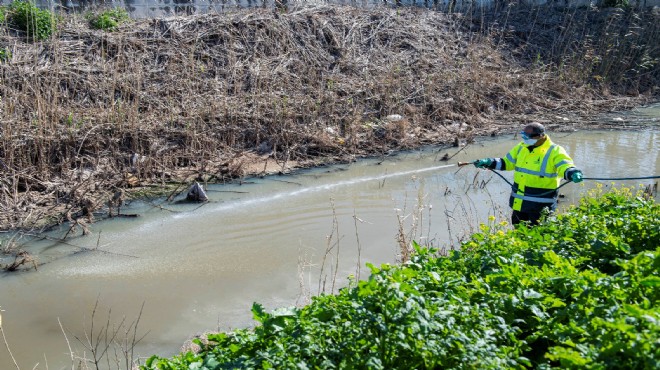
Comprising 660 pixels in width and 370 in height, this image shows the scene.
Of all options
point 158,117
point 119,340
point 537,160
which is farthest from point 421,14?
point 119,340

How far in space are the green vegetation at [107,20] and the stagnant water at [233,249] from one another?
6.20 metres

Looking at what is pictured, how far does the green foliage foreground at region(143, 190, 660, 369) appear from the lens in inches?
137

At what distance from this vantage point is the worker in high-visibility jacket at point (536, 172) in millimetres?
7863

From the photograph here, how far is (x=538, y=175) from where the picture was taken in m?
7.93

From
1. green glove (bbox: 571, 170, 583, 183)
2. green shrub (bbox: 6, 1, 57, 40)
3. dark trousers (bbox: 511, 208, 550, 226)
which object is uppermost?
green shrub (bbox: 6, 1, 57, 40)

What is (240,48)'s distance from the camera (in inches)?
648

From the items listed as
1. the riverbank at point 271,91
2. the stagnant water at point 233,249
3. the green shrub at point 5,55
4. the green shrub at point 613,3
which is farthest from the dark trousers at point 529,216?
the green shrub at point 613,3

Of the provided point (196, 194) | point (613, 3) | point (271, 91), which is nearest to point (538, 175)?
point (196, 194)

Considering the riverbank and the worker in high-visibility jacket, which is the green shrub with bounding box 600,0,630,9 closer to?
the riverbank

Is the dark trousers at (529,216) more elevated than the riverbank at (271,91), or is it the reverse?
the riverbank at (271,91)

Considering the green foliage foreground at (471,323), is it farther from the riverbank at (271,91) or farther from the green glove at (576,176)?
the riverbank at (271,91)

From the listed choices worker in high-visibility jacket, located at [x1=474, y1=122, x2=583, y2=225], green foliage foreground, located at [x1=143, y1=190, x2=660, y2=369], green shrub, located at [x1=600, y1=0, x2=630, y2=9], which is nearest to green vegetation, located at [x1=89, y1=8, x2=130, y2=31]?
worker in high-visibility jacket, located at [x1=474, y1=122, x2=583, y2=225]

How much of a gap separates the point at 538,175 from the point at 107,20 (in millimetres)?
11616

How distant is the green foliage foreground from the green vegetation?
12917mm
